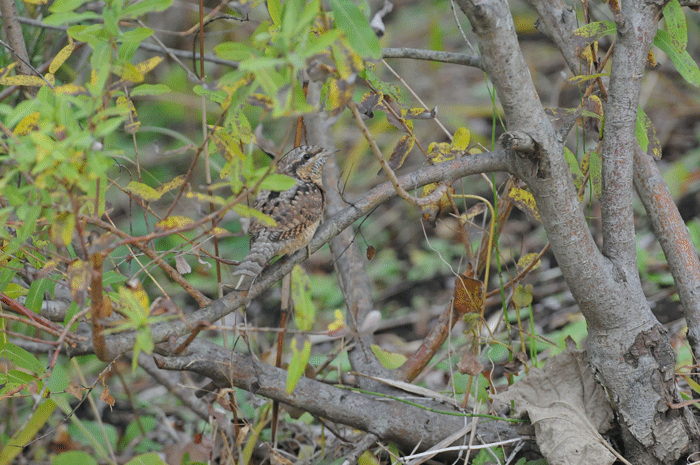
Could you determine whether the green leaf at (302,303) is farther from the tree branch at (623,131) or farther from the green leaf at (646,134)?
the green leaf at (646,134)

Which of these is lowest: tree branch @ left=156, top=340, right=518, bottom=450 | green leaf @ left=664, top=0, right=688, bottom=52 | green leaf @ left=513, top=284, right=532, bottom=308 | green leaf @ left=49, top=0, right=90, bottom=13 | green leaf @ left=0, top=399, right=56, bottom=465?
green leaf @ left=0, top=399, right=56, bottom=465

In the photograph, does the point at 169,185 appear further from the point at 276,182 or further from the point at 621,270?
the point at 621,270

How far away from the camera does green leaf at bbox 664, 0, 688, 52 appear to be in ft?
6.30

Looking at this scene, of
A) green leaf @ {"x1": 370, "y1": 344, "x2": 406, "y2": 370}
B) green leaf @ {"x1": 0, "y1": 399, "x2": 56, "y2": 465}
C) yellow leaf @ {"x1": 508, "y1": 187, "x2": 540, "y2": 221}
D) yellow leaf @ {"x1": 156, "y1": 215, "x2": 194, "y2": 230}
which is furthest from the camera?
green leaf @ {"x1": 370, "y1": 344, "x2": 406, "y2": 370}

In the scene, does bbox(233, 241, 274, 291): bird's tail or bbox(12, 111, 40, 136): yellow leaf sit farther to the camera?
bbox(233, 241, 274, 291): bird's tail

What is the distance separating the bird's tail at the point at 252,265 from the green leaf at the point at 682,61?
4.88 feet

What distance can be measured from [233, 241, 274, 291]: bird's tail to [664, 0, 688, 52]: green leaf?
153cm

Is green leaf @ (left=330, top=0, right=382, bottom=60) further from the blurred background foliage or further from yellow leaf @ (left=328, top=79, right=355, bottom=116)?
yellow leaf @ (left=328, top=79, right=355, bottom=116)

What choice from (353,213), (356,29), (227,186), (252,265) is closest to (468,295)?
(353,213)

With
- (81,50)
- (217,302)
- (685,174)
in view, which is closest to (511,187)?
(217,302)

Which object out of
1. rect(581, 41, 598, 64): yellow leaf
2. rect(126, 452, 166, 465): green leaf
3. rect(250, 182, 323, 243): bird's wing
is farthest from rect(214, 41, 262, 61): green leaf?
rect(126, 452, 166, 465): green leaf

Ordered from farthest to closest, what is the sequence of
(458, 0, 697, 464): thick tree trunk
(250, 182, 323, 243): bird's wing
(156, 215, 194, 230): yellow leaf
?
(250, 182, 323, 243): bird's wing < (458, 0, 697, 464): thick tree trunk < (156, 215, 194, 230): yellow leaf

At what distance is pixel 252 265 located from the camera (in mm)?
1984

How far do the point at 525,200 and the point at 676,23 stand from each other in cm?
74
